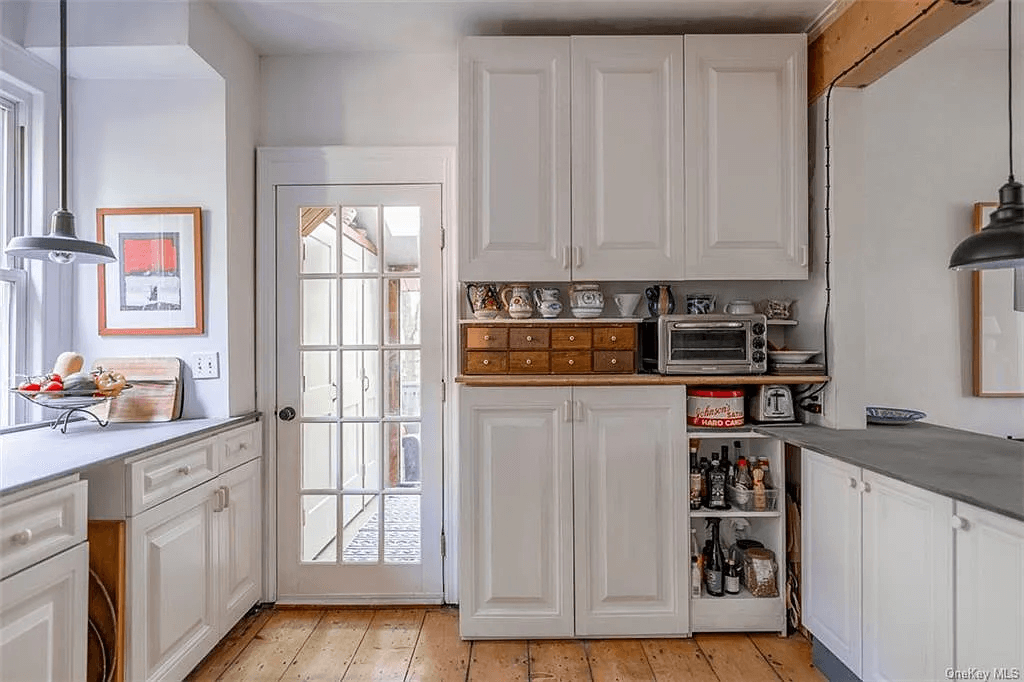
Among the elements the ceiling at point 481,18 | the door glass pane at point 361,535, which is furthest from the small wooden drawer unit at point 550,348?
the ceiling at point 481,18

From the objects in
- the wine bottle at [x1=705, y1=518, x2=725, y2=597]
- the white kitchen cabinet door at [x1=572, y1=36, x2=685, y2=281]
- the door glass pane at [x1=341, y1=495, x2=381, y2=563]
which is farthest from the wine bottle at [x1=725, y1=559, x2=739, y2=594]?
the door glass pane at [x1=341, y1=495, x2=381, y2=563]

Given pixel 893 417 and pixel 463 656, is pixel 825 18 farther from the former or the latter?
pixel 463 656

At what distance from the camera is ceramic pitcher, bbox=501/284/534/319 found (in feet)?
8.74

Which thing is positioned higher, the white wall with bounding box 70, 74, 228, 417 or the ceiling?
the ceiling

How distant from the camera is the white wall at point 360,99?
114 inches

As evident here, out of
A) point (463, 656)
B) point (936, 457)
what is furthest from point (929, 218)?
point (463, 656)

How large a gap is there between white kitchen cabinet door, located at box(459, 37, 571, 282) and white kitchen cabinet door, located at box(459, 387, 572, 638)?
605 millimetres

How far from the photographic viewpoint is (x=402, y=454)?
9.50 ft

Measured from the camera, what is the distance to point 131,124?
2.57 m

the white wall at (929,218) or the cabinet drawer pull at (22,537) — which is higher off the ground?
the white wall at (929,218)

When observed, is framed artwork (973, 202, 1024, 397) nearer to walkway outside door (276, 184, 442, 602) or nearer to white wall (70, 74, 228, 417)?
walkway outside door (276, 184, 442, 602)

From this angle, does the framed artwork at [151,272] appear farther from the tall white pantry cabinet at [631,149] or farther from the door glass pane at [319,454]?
the tall white pantry cabinet at [631,149]

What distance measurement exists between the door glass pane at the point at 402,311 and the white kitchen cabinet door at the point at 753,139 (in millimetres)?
1255

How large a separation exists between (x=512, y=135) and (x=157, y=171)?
1.46 meters
